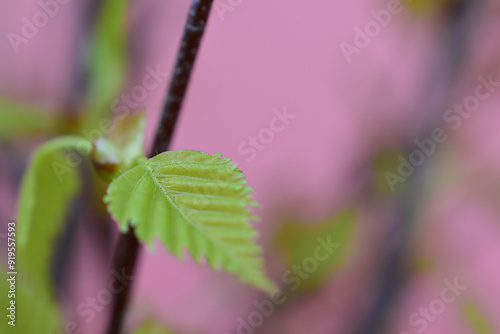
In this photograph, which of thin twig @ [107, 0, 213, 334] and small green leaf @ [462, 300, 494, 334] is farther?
small green leaf @ [462, 300, 494, 334]

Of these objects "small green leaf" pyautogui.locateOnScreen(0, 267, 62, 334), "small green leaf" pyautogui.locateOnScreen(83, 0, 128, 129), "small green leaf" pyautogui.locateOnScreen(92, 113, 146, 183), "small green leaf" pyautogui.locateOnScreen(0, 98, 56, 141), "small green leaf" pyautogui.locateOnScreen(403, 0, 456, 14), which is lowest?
"small green leaf" pyautogui.locateOnScreen(0, 267, 62, 334)

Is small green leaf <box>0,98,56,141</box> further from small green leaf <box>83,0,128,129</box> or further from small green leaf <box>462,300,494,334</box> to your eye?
small green leaf <box>462,300,494,334</box>

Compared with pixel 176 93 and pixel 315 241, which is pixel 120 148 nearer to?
pixel 176 93

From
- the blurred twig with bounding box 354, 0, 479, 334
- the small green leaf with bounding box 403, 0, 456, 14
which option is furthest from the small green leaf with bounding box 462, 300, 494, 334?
the small green leaf with bounding box 403, 0, 456, 14

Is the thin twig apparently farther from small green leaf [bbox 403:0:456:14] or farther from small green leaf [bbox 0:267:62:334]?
small green leaf [bbox 403:0:456:14]

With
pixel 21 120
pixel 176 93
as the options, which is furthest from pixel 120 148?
pixel 21 120

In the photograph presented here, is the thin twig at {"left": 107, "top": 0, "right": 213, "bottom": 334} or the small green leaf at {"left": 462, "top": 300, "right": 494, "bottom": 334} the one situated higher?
the thin twig at {"left": 107, "top": 0, "right": 213, "bottom": 334}

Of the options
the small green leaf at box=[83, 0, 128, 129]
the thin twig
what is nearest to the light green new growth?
the thin twig

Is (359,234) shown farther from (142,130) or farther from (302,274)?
(142,130)
